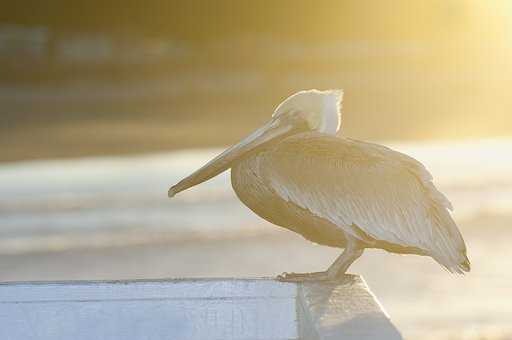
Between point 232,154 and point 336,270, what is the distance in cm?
64

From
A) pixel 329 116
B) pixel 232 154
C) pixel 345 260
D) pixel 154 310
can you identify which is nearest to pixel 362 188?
pixel 345 260

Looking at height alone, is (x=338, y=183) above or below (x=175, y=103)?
above

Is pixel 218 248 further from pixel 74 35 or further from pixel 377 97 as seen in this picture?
pixel 74 35

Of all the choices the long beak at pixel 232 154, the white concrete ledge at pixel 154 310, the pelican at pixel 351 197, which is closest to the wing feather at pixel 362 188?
the pelican at pixel 351 197

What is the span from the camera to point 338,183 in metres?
4.63

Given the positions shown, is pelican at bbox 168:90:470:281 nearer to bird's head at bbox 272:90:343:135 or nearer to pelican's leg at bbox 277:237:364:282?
pelican's leg at bbox 277:237:364:282

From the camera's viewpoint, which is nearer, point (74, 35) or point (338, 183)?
point (338, 183)

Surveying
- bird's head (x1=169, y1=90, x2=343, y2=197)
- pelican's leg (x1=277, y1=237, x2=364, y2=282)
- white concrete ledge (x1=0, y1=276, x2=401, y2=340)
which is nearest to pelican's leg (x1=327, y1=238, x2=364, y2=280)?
pelican's leg (x1=277, y1=237, x2=364, y2=282)

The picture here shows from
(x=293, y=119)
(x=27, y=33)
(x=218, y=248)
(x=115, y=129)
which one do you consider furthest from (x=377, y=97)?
(x=293, y=119)

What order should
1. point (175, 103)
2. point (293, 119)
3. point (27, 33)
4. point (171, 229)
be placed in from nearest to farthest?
1. point (293, 119)
2. point (171, 229)
3. point (175, 103)
4. point (27, 33)

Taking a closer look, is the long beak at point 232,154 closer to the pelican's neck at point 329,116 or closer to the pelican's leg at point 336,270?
Result: the pelican's neck at point 329,116

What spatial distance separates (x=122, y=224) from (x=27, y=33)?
1881cm

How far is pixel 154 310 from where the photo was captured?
407 cm

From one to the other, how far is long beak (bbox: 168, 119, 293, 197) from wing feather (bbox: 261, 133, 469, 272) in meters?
0.22
